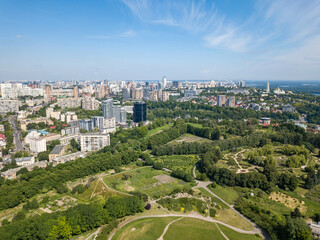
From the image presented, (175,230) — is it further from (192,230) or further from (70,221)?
(70,221)

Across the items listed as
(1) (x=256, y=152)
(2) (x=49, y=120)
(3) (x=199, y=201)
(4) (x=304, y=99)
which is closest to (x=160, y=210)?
(3) (x=199, y=201)

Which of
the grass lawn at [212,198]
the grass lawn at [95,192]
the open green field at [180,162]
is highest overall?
the open green field at [180,162]

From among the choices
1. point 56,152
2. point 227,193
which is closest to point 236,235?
point 227,193

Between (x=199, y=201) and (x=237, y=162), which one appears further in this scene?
(x=237, y=162)

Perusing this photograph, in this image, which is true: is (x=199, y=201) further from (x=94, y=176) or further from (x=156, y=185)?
(x=94, y=176)

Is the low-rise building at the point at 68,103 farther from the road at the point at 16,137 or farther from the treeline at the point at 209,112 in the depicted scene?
the treeline at the point at 209,112

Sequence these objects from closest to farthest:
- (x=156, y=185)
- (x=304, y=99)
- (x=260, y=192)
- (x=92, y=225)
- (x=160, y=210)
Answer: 1. (x=92, y=225)
2. (x=160, y=210)
3. (x=260, y=192)
4. (x=156, y=185)
5. (x=304, y=99)

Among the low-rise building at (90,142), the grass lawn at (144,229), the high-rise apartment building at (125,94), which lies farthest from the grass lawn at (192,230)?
the high-rise apartment building at (125,94)
